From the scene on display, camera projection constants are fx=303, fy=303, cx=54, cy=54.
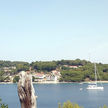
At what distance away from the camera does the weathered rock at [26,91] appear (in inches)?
134

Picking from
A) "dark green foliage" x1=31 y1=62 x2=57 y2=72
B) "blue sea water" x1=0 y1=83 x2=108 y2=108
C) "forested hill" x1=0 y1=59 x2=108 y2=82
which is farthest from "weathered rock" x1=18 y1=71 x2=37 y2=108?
"dark green foliage" x1=31 y1=62 x2=57 y2=72

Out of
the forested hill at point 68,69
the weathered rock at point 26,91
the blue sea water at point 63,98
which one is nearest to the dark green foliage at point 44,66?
the forested hill at point 68,69

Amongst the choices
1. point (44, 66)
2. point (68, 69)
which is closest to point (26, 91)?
point (68, 69)

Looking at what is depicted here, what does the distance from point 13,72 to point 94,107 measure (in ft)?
225

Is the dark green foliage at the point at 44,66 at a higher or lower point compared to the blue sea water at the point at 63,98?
higher

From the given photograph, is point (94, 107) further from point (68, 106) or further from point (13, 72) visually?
point (13, 72)

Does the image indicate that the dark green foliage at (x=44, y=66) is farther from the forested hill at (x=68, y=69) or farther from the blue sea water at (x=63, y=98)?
the blue sea water at (x=63, y=98)

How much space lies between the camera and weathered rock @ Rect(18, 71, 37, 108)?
134 inches

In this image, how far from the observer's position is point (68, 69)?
104m

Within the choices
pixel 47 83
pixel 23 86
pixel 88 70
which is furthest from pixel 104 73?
pixel 23 86

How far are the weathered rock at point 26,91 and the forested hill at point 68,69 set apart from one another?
81.3 metres

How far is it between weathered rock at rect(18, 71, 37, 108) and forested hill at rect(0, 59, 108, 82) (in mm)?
81285

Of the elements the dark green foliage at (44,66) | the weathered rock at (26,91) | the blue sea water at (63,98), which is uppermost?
the dark green foliage at (44,66)

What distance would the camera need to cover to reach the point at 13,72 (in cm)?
10600
